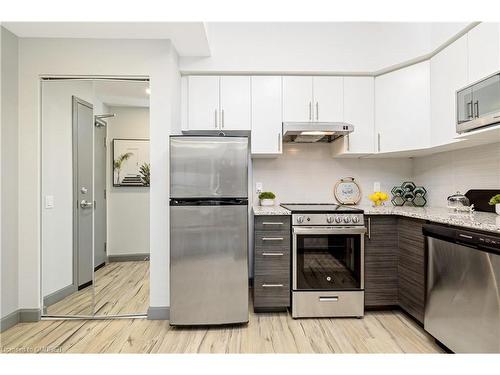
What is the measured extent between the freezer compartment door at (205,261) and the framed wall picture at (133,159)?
1.82 feet

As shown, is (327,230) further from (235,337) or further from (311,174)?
(235,337)

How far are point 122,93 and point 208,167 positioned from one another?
1.08 m

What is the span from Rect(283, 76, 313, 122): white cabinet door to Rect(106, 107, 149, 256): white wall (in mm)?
1356

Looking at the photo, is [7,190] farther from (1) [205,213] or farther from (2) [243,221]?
(2) [243,221]

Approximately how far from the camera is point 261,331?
215 centimetres

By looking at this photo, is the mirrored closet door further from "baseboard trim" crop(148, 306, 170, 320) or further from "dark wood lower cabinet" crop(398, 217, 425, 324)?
"dark wood lower cabinet" crop(398, 217, 425, 324)

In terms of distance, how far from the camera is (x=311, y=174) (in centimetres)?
309

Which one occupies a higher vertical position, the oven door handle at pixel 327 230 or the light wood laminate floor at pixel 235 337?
the oven door handle at pixel 327 230

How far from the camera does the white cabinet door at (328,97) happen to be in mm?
2732

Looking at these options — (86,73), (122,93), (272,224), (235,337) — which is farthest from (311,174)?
(86,73)

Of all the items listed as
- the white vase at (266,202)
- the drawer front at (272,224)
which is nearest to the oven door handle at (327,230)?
the drawer front at (272,224)

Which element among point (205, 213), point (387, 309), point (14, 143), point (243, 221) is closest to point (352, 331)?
point (387, 309)

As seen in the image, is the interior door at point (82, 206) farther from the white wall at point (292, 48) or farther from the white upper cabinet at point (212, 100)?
the white wall at point (292, 48)

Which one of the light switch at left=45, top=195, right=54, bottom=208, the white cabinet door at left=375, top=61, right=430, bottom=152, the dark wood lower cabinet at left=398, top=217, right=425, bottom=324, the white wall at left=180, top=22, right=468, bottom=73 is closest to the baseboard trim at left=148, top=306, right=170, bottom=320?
the light switch at left=45, top=195, right=54, bottom=208
